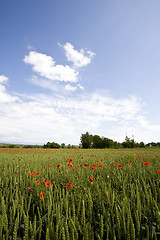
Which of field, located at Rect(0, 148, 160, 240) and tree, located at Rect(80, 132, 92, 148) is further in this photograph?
tree, located at Rect(80, 132, 92, 148)

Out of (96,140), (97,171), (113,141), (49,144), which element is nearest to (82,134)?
(96,140)

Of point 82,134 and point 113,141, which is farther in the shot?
point 82,134

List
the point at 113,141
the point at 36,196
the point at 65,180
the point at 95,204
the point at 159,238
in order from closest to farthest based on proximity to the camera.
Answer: the point at 159,238
the point at 95,204
the point at 36,196
the point at 65,180
the point at 113,141

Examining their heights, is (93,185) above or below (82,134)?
below

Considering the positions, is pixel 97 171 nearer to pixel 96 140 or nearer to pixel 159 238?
pixel 159 238

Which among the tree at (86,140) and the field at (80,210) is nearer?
the field at (80,210)

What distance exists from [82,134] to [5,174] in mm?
39510

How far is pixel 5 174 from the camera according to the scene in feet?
11.2

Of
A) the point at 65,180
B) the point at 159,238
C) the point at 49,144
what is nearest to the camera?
the point at 159,238

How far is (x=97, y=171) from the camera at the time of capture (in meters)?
3.57

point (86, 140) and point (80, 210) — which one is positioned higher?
point (86, 140)

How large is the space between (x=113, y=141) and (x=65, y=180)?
37631 mm

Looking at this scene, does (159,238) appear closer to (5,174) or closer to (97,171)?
(97,171)

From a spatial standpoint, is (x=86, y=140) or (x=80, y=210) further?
(x=86, y=140)
